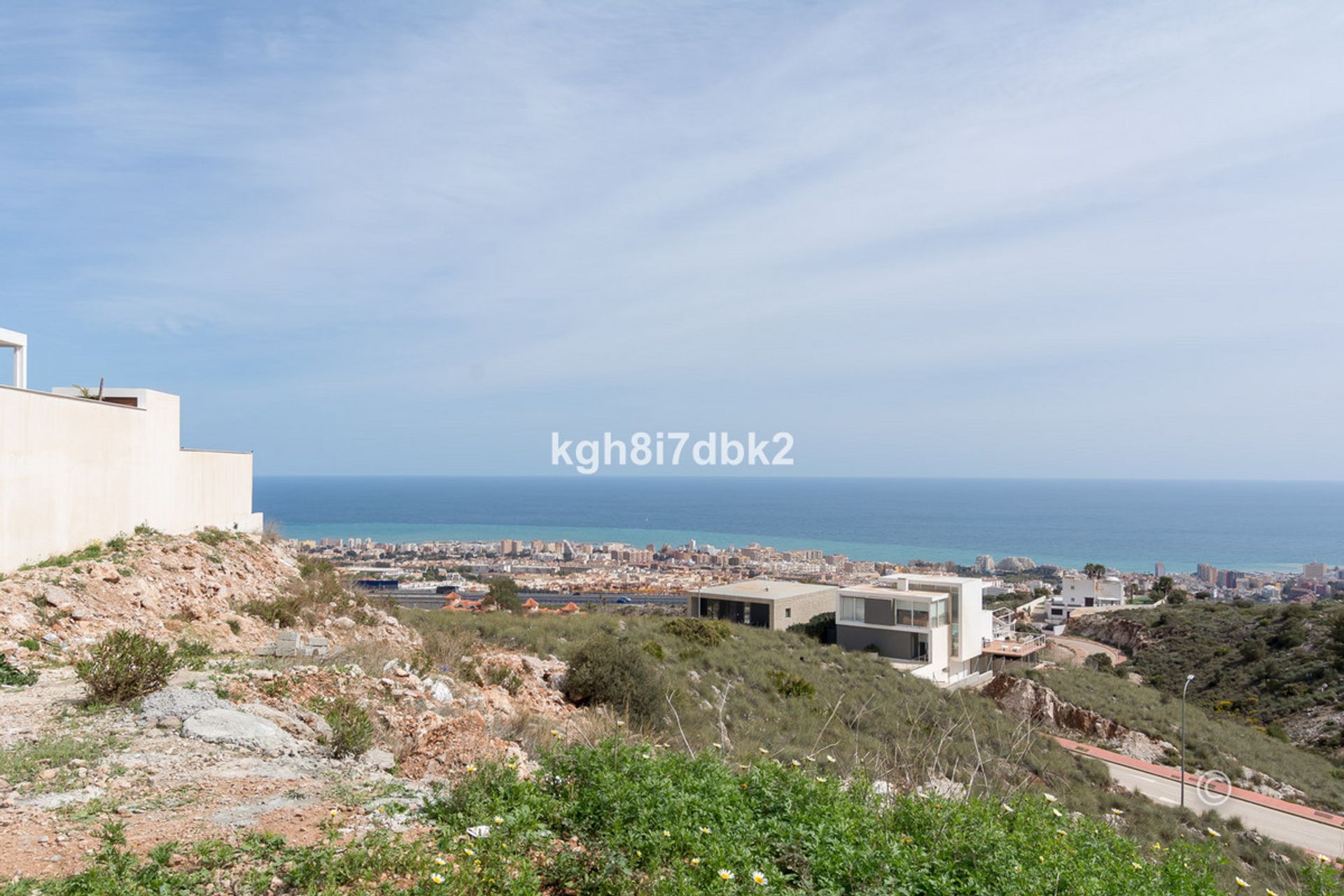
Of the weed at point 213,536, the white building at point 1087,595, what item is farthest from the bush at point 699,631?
the white building at point 1087,595

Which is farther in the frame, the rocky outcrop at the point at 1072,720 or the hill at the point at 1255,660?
the hill at the point at 1255,660

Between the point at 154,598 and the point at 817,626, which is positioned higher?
the point at 154,598

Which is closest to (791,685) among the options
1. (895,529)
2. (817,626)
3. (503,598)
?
(503,598)

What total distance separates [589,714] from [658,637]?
29.3 feet

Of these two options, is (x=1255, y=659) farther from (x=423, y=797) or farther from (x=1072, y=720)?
(x=423, y=797)

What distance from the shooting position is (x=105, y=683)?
6340 mm

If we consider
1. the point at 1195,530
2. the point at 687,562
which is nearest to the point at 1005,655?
the point at 687,562

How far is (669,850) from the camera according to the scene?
3824mm

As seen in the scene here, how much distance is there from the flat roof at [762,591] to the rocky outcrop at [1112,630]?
18.7m

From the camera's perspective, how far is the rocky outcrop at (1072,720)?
2217 cm

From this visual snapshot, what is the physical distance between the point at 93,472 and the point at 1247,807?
25222 mm

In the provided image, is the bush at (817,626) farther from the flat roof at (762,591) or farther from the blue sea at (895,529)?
the blue sea at (895,529)

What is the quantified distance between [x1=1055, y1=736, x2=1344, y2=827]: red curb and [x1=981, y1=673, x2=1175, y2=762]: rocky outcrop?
0.67 meters

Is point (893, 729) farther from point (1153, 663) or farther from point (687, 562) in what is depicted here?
point (687, 562)
